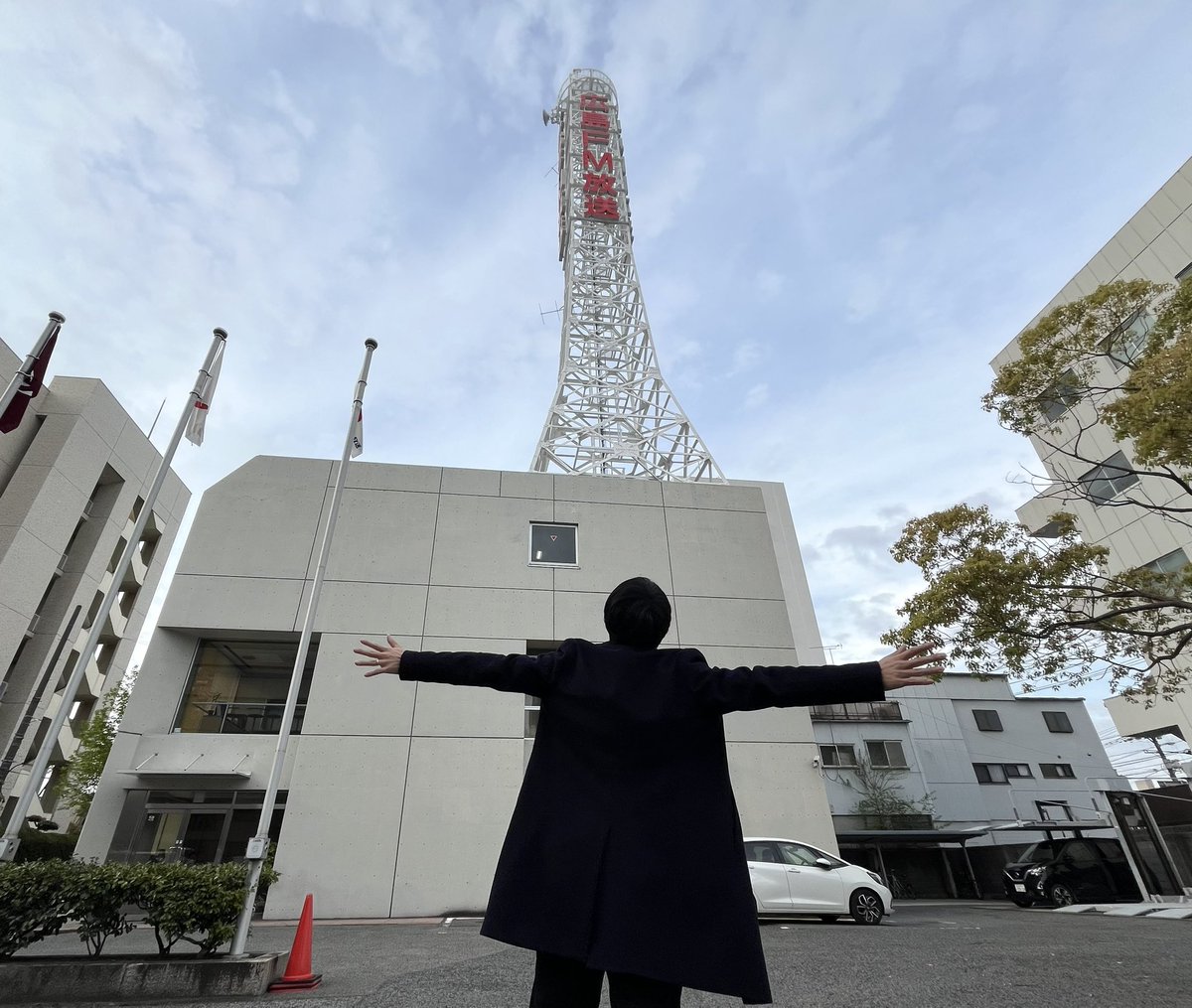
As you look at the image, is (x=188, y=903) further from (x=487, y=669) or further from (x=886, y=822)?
(x=886, y=822)

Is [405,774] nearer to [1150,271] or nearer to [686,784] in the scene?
[686,784]

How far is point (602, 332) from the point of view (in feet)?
77.4

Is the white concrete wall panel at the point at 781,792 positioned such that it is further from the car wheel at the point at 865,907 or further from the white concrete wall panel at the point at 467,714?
the white concrete wall panel at the point at 467,714

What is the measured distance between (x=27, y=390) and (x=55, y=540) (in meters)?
20.9

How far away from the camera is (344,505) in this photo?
13.3m

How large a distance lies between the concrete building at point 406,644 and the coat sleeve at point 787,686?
1009 cm

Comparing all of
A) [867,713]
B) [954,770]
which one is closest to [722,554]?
[867,713]

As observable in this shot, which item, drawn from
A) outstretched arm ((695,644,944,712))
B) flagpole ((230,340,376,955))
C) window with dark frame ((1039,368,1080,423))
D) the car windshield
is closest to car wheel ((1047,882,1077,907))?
the car windshield

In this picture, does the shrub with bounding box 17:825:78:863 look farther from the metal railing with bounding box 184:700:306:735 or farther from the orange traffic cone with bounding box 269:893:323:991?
the orange traffic cone with bounding box 269:893:323:991

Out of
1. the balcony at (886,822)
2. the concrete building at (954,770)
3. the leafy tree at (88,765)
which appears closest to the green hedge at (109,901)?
the leafy tree at (88,765)

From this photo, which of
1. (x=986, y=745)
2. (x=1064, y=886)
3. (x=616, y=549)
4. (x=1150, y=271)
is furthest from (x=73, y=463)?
(x=986, y=745)

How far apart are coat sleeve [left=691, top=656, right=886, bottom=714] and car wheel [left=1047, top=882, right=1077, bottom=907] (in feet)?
48.2

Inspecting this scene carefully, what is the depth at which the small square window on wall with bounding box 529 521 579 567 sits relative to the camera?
1330cm

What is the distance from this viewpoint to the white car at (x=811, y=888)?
862 cm
